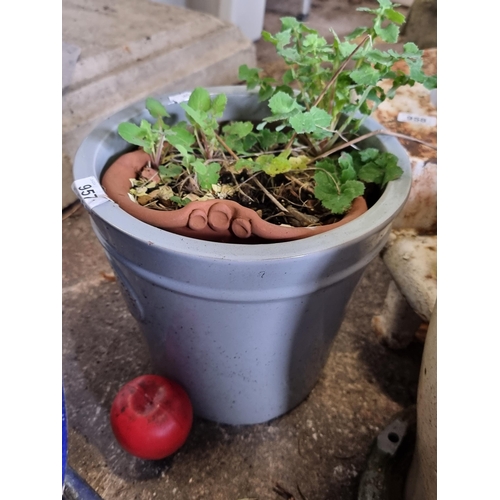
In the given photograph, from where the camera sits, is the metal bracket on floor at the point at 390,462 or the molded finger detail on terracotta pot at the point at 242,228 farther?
the metal bracket on floor at the point at 390,462

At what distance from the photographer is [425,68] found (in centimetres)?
110

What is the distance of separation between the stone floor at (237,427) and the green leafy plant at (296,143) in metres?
0.43

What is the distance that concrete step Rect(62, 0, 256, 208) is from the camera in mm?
1345

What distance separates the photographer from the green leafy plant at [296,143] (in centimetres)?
66

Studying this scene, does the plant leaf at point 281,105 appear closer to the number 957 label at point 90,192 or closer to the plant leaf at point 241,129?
the plant leaf at point 241,129

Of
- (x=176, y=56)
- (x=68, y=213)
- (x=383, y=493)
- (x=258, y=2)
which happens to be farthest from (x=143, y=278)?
(x=258, y=2)

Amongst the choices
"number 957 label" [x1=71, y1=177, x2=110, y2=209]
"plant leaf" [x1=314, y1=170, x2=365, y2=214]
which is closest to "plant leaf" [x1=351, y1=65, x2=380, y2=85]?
"plant leaf" [x1=314, y1=170, x2=365, y2=214]

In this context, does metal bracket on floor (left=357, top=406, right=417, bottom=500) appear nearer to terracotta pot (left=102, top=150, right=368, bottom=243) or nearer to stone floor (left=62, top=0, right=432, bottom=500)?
stone floor (left=62, top=0, right=432, bottom=500)

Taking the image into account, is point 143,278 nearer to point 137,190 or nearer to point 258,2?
point 137,190

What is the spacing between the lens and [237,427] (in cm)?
90

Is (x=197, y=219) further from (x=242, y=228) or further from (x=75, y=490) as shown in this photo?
(x=75, y=490)

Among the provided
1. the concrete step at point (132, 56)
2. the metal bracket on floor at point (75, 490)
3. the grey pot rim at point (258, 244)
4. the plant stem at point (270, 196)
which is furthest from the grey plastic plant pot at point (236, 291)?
the concrete step at point (132, 56)

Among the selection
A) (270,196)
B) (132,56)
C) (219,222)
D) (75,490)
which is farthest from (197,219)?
(132,56)

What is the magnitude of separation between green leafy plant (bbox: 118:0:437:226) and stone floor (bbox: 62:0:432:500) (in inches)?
16.8
